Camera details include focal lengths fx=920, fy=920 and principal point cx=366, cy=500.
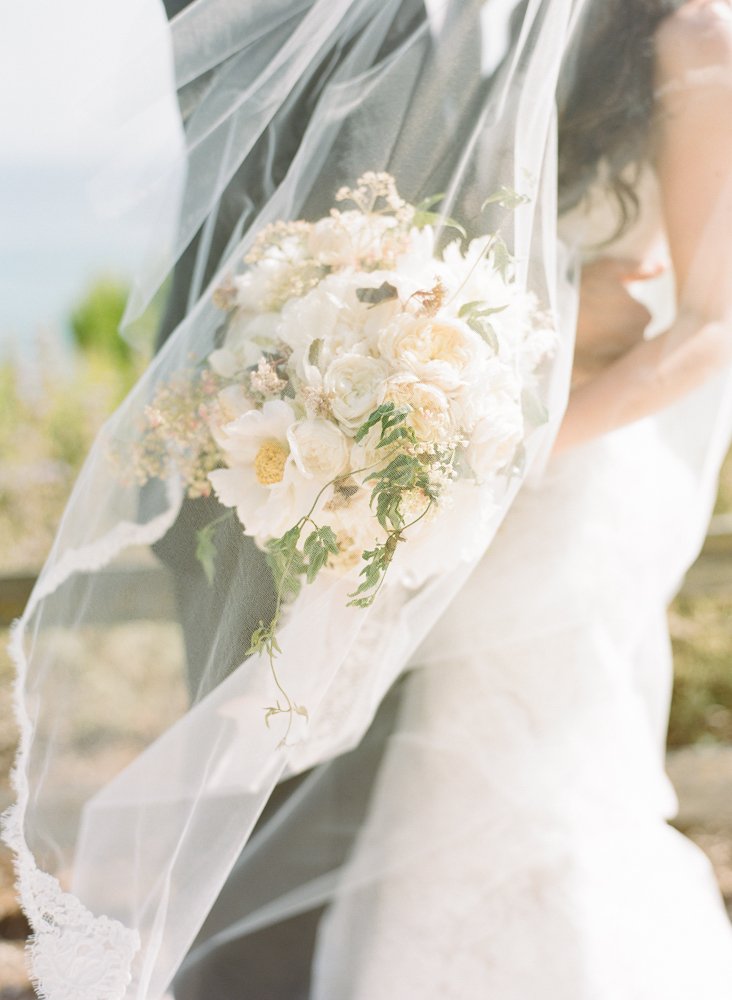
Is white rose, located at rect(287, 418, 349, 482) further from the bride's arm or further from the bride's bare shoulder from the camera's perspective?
the bride's bare shoulder

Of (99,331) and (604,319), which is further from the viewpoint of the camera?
(99,331)

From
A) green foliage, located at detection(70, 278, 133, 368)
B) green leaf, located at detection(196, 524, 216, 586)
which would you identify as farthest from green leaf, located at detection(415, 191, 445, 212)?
green foliage, located at detection(70, 278, 133, 368)

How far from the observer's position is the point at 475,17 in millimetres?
1218

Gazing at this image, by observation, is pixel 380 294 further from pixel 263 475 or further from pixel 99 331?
pixel 99 331

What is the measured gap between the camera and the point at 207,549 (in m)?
1.24

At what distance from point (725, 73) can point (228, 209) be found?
29.0 inches

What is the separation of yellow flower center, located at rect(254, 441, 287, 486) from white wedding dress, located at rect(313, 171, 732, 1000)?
632 mm

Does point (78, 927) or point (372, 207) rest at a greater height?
point (372, 207)

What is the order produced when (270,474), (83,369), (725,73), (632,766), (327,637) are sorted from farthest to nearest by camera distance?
(83,369) < (632,766) < (725,73) < (327,637) < (270,474)

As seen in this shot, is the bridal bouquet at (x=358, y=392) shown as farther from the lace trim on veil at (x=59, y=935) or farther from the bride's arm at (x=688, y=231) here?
the lace trim on veil at (x=59, y=935)

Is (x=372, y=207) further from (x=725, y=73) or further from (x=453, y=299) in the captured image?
(x=725, y=73)

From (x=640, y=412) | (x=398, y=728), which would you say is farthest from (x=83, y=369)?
(x=640, y=412)

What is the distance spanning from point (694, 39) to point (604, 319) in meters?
0.43

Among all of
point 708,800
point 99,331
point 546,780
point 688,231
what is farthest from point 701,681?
point 99,331
